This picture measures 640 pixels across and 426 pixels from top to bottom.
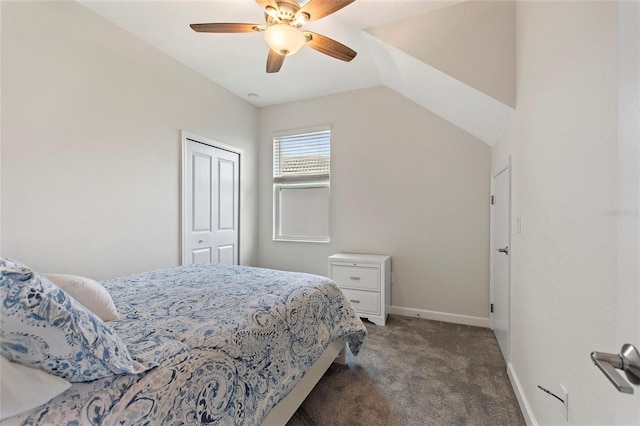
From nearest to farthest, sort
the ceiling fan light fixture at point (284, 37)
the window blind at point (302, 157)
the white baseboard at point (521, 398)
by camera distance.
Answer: the white baseboard at point (521, 398), the ceiling fan light fixture at point (284, 37), the window blind at point (302, 157)

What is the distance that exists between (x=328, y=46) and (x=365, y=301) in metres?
2.45

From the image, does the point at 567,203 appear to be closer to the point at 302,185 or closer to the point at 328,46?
Answer: the point at 328,46

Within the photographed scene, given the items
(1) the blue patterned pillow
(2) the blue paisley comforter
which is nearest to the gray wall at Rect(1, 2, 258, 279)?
(2) the blue paisley comforter

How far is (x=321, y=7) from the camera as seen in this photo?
167cm

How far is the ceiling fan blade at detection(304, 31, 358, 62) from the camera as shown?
6.24ft

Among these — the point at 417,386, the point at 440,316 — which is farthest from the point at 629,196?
the point at 440,316

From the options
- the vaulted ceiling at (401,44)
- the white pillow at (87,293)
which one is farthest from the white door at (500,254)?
the white pillow at (87,293)

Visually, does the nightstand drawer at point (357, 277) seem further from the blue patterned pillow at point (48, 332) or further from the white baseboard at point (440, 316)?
the blue patterned pillow at point (48, 332)

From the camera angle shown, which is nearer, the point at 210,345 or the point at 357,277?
the point at 210,345

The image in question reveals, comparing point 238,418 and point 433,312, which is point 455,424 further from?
point 433,312

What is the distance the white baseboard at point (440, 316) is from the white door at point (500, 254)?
5.7 inches

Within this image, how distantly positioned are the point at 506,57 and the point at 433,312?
250 cm

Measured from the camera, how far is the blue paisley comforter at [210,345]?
0.78 m

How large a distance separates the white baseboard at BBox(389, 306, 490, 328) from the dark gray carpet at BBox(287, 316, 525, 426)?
0.79 feet
